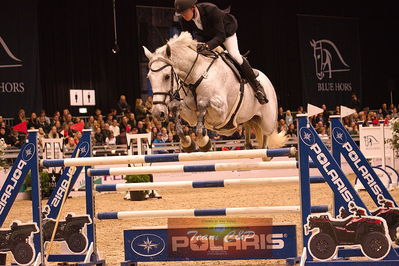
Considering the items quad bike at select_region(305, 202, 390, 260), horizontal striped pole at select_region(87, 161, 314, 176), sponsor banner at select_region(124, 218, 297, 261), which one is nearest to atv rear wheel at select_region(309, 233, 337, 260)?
quad bike at select_region(305, 202, 390, 260)

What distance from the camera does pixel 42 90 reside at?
48.7 feet

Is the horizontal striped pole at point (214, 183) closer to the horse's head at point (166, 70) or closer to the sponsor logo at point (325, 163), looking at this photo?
the sponsor logo at point (325, 163)

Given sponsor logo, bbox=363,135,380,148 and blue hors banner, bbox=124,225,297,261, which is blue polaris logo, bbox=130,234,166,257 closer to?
blue hors banner, bbox=124,225,297,261

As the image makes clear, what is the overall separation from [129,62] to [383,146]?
27.6ft

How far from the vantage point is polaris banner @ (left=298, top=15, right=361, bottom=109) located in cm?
2006

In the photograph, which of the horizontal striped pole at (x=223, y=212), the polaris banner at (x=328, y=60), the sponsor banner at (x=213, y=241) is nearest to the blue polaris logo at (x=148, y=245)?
the sponsor banner at (x=213, y=241)

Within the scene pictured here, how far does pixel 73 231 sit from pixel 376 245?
7.24 ft

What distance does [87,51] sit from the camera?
15758mm

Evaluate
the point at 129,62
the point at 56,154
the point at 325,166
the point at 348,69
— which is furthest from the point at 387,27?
the point at 325,166

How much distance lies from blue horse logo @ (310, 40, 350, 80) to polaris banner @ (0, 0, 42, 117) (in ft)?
31.1

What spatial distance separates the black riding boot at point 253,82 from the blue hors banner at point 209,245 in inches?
66.4

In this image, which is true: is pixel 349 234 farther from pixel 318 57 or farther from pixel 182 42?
pixel 318 57

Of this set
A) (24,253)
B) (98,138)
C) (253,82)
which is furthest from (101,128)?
(24,253)

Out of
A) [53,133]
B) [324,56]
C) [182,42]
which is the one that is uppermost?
[324,56]
